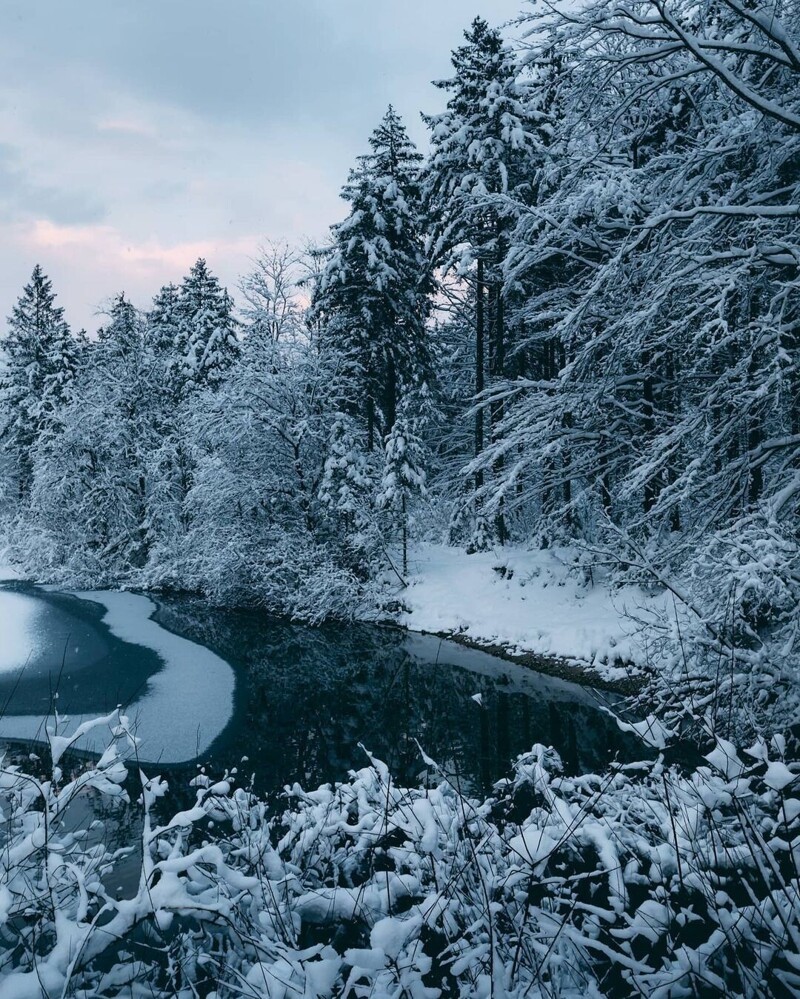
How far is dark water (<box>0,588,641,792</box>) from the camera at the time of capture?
28.1 ft

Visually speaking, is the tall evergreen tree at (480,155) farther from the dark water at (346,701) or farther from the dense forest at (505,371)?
the dark water at (346,701)

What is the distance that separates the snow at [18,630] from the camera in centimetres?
1422

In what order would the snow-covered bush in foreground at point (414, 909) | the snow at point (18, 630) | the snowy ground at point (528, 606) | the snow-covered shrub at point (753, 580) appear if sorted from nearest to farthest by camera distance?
the snow-covered bush in foreground at point (414, 909) < the snow-covered shrub at point (753, 580) < the snowy ground at point (528, 606) < the snow at point (18, 630)

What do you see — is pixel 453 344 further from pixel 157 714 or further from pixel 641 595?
pixel 157 714

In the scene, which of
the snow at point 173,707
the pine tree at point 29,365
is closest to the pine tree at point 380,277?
the snow at point 173,707

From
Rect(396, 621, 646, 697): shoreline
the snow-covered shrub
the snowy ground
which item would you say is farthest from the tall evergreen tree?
the snow-covered shrub

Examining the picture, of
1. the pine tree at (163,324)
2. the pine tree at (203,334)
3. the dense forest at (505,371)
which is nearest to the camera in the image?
the dense forest at (505,371)

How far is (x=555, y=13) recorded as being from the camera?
7.89 meters

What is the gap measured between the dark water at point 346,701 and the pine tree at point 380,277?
9.54 metres

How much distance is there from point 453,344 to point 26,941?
29956 mm

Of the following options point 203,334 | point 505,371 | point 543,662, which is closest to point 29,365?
point 203,334

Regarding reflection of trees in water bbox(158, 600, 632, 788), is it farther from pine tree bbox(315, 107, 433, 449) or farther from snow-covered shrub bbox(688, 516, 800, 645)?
pine tree bbox(315, 107, 433, 449)

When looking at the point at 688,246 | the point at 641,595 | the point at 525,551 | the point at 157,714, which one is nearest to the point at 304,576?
the point at 525,551

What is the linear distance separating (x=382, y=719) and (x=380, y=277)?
1473 centimetres
